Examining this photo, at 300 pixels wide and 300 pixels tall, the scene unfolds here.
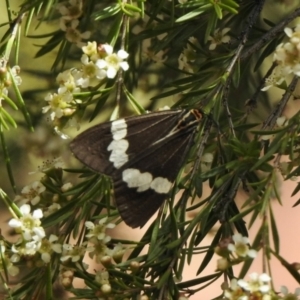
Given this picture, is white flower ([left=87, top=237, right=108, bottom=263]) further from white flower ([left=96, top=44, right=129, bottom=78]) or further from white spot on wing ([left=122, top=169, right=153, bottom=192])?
white flower ([left=96, top=44, right=129, bottom=78])

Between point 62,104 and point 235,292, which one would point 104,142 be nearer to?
point 62,104

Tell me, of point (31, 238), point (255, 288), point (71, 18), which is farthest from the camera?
point (71, 18)

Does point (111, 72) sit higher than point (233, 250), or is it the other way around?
point (111, 72)

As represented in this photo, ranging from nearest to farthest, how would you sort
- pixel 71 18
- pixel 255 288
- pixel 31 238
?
pixel 255 288, pixel 31 238, pixel 71 18

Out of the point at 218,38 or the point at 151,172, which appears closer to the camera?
the point at 151,172

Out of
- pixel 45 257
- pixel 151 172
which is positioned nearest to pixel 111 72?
pixel 151 172

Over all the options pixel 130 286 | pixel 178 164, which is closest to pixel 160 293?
pixel 130 286

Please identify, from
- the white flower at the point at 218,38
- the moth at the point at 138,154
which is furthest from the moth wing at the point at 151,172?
the white flower at the point at 218,38

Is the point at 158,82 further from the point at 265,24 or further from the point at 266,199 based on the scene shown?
the point at 266,199
